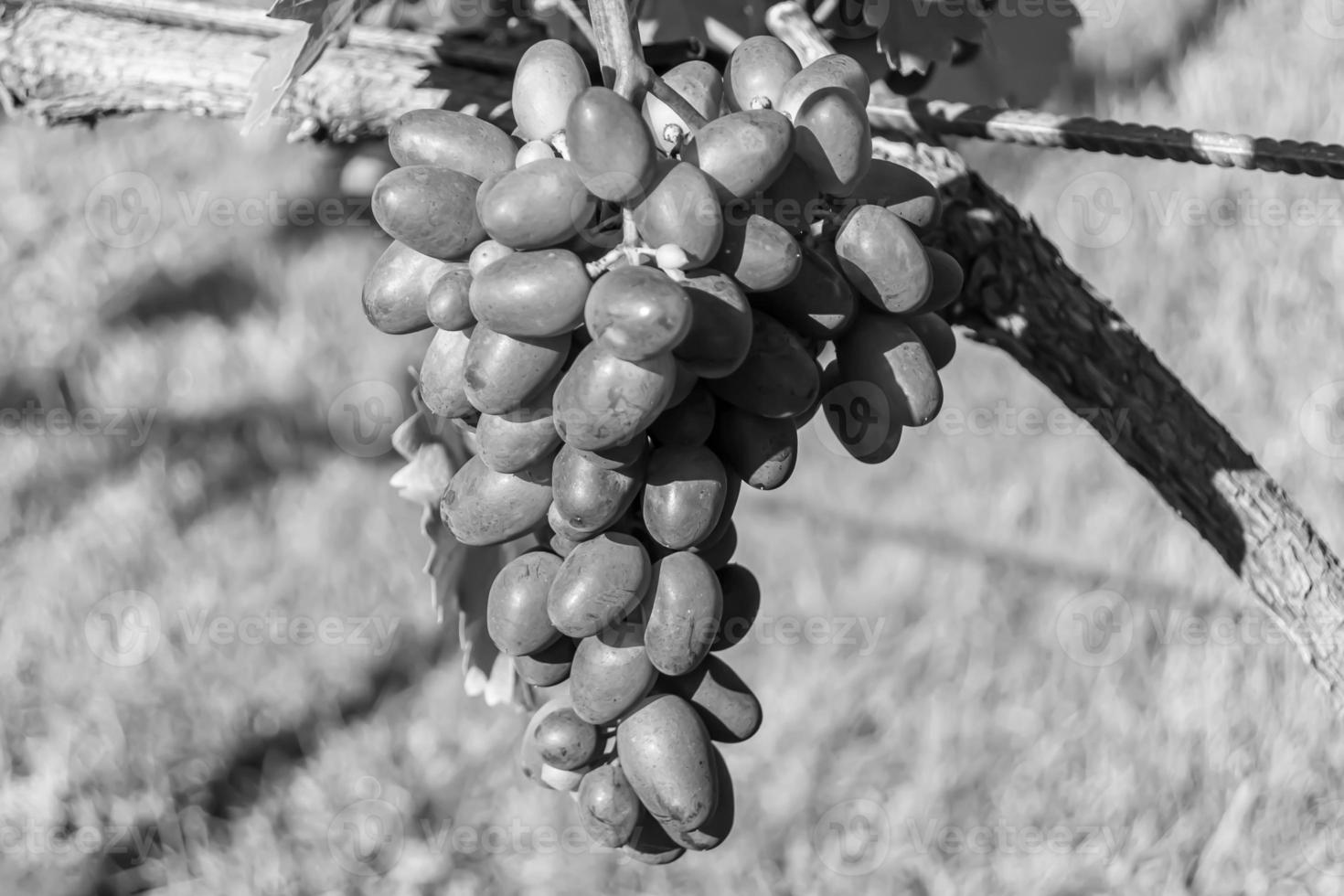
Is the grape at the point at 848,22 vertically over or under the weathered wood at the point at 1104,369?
over

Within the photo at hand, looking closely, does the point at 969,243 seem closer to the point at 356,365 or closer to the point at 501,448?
the point at 501,448

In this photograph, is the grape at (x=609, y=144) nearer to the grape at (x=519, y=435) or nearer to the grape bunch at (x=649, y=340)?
the grape bunch at (x=649, y=340)

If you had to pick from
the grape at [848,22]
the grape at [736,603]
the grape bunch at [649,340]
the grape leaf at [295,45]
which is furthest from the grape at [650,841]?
the grape at [848,22]

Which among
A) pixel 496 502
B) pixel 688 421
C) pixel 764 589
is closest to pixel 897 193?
pixel 688 421

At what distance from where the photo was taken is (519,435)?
64 centimetres

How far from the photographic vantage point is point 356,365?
2.43 metres

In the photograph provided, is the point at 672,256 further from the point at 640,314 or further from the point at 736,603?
the point at 736,603

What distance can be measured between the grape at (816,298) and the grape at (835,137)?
4cm

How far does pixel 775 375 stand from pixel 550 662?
232 millimetres

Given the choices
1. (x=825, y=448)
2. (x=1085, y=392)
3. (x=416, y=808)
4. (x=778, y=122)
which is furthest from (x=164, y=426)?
(x=778, y=122)

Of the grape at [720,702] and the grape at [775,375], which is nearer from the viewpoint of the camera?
the grape at [775,375]

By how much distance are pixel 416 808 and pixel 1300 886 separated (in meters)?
1.14

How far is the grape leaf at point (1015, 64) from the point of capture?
1005 millimetres

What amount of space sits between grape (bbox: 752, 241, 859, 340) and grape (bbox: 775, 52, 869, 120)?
0.24 ft
